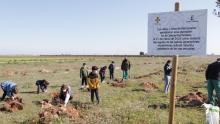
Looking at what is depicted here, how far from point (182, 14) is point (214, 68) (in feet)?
23.9

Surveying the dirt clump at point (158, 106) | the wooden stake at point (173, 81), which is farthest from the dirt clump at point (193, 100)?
the wooden stake at point (173, 81)

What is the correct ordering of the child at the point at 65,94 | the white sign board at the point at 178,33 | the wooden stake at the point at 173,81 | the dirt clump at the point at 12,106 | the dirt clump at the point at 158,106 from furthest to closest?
the child at the point at 65,94
the dirt clump at the point at 158,106
the dirt clump at the point at 12,106
the wooden stake at the point at 173,81
the white sign board at the point at 178,33

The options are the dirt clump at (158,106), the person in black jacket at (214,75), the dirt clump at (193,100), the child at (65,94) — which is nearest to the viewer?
the person in black jacket at (214,75)

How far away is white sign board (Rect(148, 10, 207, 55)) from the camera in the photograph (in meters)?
9.17

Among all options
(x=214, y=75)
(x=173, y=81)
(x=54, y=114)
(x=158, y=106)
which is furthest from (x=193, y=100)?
(x=173, y=81)

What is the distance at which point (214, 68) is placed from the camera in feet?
52.7

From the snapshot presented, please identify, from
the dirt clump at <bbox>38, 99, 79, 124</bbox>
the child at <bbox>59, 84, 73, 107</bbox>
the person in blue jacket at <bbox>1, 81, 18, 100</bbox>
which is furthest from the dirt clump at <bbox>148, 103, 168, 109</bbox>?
the person in blue jacket at <bbox>1, 81, 18, 100</bbox>

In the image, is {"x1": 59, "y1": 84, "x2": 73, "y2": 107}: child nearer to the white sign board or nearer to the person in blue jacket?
the person in blue jacket

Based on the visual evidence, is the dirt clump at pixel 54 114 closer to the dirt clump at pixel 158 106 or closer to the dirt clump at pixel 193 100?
the dirt clump at pixel 158 106

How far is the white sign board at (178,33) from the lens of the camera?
30.1 feet

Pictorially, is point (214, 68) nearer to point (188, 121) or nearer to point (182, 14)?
point (188, 121)

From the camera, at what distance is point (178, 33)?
934 centimetres

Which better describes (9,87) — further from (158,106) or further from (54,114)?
(158,106)

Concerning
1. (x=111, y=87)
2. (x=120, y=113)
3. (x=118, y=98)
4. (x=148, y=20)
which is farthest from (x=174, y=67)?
(x=111, y=87)
